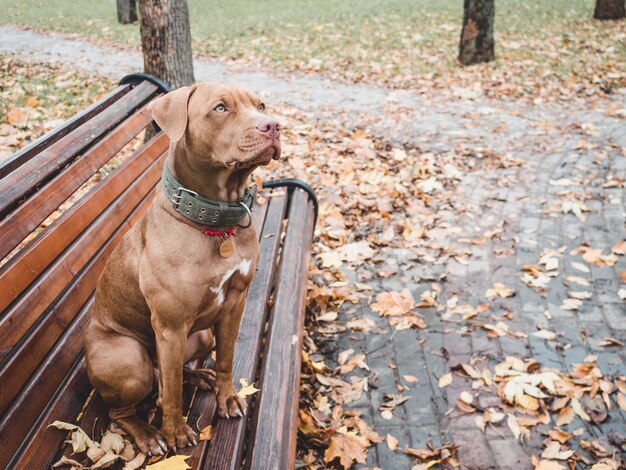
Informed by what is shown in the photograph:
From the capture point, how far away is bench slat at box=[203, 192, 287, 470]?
226cm

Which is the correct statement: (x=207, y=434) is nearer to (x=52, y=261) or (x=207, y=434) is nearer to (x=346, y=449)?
(x=346, y=449)

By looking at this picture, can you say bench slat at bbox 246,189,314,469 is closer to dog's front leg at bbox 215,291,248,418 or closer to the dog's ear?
dog's front leg at bbox 215,291,248,418

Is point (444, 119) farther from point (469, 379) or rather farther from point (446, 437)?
point (446, 437)

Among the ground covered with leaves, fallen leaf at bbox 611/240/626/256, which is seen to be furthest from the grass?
fallen leaf at bbox 611/240/626/256

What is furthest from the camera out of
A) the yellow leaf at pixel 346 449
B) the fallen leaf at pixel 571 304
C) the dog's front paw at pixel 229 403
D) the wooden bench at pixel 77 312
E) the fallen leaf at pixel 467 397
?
the fallen leaf at pixel 571 304

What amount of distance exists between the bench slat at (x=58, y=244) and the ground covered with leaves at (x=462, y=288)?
1.68m

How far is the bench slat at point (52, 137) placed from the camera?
2545mm

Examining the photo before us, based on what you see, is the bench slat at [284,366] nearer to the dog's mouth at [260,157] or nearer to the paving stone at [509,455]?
the dog's mouth at [260,157]

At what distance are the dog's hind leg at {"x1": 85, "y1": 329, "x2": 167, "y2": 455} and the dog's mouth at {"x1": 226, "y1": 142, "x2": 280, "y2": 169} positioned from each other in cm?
96

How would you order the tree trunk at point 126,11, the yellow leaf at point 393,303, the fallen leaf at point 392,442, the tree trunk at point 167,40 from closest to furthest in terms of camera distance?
1. the fallen leaf at point 392,442
2. the yellow leaf at point 393,303
3. the tree trunk at point 167,40
4. the tree trunk at point 126,11

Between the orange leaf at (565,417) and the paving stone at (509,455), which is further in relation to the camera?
the orange leaf at (565,417)

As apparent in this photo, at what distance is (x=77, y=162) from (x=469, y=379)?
2.77 meters

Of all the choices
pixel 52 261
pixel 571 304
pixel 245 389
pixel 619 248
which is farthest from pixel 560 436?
pixel 52 261

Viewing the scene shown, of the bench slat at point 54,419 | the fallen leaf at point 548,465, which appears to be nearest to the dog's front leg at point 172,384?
the bench slat at point 54,419
